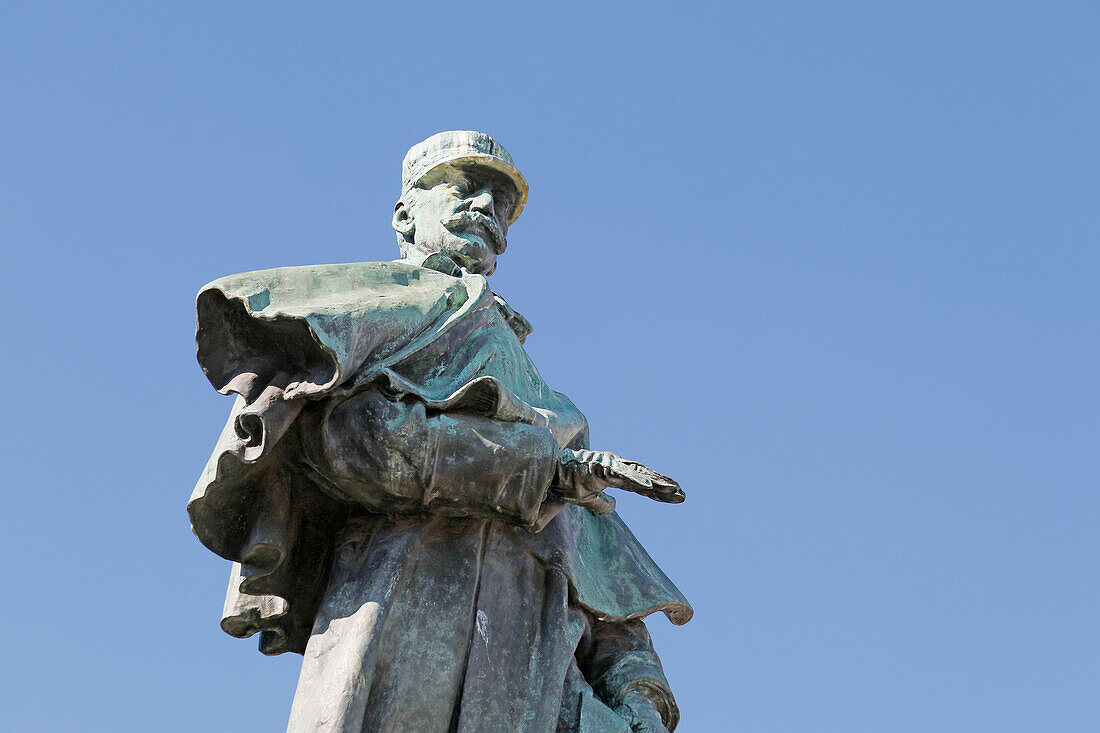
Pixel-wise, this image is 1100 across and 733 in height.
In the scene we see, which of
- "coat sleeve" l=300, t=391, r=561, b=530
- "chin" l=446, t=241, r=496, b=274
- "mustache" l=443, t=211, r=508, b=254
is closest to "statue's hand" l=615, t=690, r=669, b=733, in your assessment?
"coat sleeve" l=300, t=391, r=561, b=530

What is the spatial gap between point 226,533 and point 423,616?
3.21 feet

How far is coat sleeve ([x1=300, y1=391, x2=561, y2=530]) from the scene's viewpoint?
7.48 m

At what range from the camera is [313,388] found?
7379 mm

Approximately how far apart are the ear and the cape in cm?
53

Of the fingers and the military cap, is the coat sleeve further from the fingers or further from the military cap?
the military cap

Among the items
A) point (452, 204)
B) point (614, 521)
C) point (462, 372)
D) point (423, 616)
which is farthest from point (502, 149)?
point (423, 616)

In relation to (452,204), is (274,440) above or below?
below

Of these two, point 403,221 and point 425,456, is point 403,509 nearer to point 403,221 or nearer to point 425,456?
point 425,456

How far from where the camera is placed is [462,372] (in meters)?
8.02

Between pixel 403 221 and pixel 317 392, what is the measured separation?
5.87 feet

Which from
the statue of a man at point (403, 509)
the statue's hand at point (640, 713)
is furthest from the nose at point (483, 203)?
the statue's hand at point (640, 713)

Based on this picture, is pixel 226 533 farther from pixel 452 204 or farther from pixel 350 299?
pixel 452 204

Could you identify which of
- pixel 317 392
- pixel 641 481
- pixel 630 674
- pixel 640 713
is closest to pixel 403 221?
pixel 317 392

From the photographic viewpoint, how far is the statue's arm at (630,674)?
8.10 meters
